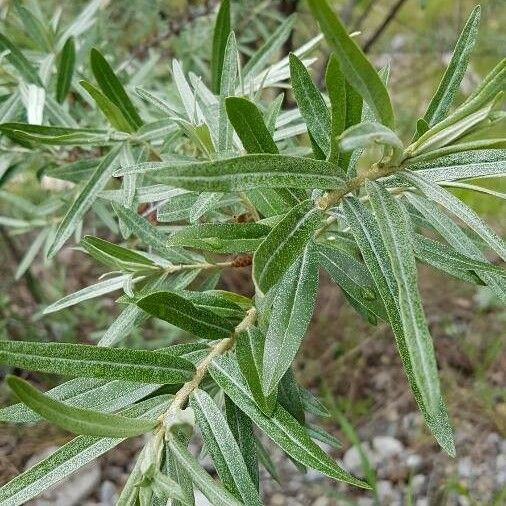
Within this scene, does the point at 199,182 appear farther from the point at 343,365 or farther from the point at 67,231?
the point at 343,365

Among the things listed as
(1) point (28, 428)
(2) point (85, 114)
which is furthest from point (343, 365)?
(2) point (85, 114)

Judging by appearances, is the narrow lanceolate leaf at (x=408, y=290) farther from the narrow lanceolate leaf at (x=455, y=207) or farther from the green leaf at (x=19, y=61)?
the green leaf at (x=19, y=61)

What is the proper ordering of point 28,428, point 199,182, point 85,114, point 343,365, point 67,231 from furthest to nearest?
point 343,365, point 28,428, point 85,114, point 67,231, point 199,182

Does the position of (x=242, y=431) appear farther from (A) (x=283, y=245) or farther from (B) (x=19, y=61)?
(B) (x=19, y=61)

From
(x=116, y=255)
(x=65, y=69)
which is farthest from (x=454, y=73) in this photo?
(x=65, y=69)

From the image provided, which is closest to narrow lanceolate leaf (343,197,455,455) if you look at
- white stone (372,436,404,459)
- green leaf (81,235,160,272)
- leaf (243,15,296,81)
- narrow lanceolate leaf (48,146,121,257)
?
green leaf (81,235,160,272)

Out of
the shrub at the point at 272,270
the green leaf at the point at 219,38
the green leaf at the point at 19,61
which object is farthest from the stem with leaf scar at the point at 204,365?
the green leaf at the point at 19,61
